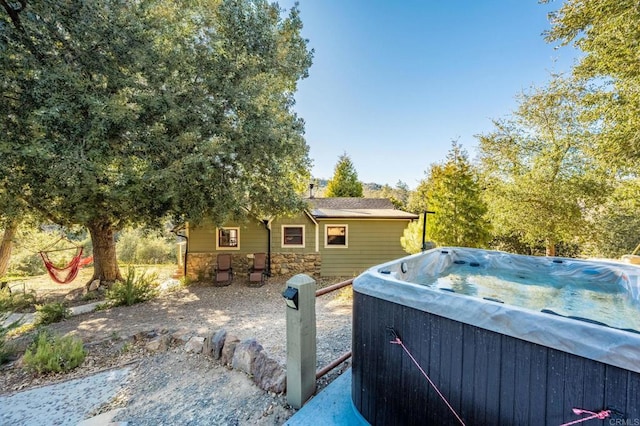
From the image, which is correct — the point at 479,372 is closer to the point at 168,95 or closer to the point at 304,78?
the point at 168,95

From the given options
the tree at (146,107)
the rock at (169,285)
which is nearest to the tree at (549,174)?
the tree at (146,107)

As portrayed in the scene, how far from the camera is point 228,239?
9867 millimetres

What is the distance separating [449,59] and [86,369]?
954cm

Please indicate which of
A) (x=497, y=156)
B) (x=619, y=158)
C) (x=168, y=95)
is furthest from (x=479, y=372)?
(x=497, y=156)

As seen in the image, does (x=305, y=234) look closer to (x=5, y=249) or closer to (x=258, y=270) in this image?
(x=258, y=270)

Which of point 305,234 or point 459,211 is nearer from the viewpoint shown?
point 459,211

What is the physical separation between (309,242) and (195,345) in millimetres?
6442

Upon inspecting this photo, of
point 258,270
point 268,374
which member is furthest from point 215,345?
point 258,270

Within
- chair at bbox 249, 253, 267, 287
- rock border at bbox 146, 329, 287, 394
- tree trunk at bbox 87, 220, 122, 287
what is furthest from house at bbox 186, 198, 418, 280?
rock border at bbox 146, 329, 287, 394

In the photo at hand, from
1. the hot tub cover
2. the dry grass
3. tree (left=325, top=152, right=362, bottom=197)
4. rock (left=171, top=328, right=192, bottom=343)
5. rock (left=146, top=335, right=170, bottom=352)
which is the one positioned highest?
tree (left=325, top=152, right=362, bottom=197)

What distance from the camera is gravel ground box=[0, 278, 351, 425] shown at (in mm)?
2500

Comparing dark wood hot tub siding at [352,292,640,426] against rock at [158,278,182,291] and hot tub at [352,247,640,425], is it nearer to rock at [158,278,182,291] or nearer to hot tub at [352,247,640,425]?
hot tub at [352,247,640,425]

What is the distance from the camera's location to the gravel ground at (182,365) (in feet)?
8.20

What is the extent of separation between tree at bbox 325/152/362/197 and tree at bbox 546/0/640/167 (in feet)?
41.4
